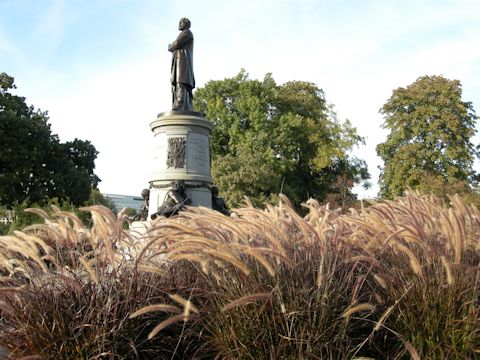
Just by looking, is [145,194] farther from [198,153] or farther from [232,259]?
[232,259]

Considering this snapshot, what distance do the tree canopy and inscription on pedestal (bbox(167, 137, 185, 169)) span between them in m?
16.8

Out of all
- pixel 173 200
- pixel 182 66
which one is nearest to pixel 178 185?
Answer: pixel 173 200

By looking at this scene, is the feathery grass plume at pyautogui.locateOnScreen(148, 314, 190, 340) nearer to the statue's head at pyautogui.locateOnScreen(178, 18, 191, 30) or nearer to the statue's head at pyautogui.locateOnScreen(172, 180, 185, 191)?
the statue's head at pyautogui.locateOnScreen(172, 180, 185, 191)

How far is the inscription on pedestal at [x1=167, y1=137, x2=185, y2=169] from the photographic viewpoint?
1474 centimetres

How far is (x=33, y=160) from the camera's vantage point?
30375 mm

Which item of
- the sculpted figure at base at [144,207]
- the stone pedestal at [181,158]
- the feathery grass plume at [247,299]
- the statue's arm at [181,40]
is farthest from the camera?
the statue's arm at [181,40]

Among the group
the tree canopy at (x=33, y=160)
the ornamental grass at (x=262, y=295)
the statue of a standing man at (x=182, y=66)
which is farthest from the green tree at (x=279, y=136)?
the ornamental grass at (x=262, y=295)

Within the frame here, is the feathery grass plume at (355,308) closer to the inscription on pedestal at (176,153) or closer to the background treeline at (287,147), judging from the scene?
the inscription on pedestal at (176,153)

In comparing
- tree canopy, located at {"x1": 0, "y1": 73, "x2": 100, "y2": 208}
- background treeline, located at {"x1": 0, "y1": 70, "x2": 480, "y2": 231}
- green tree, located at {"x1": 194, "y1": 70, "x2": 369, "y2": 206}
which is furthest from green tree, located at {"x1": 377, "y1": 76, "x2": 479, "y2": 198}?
tree canopy, located at {"x1": 0, "y1": 73, "x2": 100, "y2": 208}

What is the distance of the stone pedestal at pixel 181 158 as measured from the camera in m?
14.7

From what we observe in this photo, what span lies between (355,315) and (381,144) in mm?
36850

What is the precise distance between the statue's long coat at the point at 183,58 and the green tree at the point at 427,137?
2181cm

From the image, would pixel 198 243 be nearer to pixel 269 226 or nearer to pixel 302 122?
pixel 269 226

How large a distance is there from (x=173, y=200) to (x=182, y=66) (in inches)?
163
